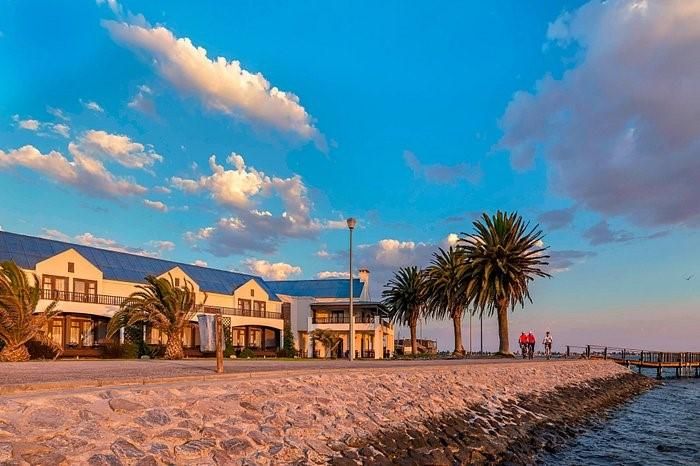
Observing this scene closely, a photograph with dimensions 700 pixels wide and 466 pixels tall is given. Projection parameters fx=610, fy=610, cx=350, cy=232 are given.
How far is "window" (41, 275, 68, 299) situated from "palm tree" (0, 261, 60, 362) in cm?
1111

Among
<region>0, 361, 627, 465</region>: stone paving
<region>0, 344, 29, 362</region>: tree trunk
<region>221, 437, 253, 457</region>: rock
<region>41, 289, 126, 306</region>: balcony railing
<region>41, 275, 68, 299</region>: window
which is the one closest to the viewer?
<region>0, 361, 627, 465</region>: stone paving

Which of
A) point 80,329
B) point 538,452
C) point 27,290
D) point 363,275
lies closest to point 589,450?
point 538,452

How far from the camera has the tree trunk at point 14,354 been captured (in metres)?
28.5

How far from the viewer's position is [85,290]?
146ft

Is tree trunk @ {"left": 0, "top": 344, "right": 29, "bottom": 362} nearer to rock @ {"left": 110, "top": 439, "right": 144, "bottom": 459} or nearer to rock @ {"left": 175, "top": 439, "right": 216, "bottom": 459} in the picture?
rock @ {"left": 175, "top": 439, "right": 216, "bottom": 459}

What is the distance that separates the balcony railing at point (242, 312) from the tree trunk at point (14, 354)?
23.1 m

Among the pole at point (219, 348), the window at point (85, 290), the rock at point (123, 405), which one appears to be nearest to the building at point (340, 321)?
the window at point (85, 290)

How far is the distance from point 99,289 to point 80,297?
232cm

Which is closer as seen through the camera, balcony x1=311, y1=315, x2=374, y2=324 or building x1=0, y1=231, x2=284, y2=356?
building x1=0, y1=231, x2=284, y2=356

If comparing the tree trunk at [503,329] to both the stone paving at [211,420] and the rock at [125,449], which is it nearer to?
the stone paving at [211,420]

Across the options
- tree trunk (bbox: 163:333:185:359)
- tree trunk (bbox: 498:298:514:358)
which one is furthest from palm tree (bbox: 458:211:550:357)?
tree trunk (bbox: 163:333:185:359)

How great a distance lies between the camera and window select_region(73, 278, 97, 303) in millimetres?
43331

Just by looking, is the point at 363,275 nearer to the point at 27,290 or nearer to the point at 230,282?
the point at 230,282

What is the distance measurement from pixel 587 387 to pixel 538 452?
A: 1804 cm
